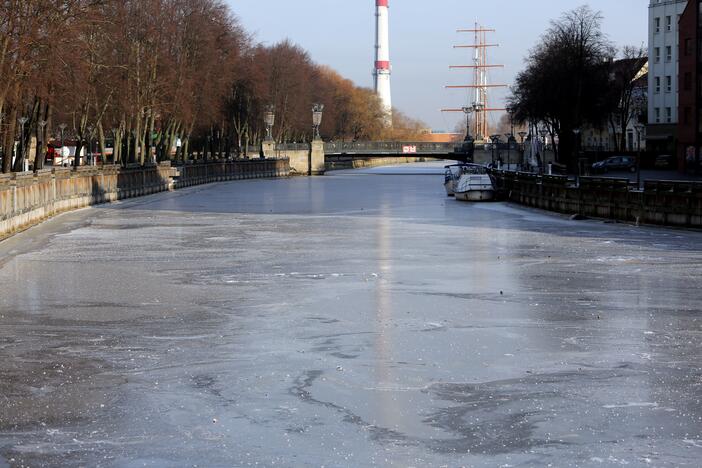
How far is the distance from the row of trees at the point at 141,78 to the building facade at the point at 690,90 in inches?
1342

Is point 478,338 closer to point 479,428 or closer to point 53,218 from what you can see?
point 479,428

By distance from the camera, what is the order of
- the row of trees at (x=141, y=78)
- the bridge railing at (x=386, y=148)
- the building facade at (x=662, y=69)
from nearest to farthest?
the row of trees at (x=141, y=78) → the building facade at (x=662, y=69) → the bridge railing at (x=386, y=148)

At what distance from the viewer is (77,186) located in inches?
2116

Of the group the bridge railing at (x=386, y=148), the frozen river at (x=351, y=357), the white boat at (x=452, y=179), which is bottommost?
the frozen river at (x=351, y=357)

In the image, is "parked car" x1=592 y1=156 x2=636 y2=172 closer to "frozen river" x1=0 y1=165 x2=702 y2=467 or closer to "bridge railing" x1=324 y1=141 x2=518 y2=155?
"bridge railing" x1=324 y1=141 x2=518 y2=155

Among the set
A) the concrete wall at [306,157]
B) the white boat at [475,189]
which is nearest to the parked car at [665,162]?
the white boat at [475,189]

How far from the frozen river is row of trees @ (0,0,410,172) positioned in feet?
51.8

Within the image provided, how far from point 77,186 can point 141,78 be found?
3013 cm

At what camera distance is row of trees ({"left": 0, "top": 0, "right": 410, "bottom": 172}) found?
46406mm

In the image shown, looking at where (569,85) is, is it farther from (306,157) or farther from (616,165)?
(306,157)

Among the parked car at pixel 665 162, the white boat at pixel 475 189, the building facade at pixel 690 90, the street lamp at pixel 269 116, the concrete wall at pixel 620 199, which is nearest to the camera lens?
the concrete wall at pixel 620 199

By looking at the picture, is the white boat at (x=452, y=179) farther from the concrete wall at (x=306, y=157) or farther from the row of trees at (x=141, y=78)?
the concrete wall at (x=306, y=157)

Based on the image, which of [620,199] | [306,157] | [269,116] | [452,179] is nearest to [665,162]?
[452,179]

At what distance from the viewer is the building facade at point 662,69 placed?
351 feet
